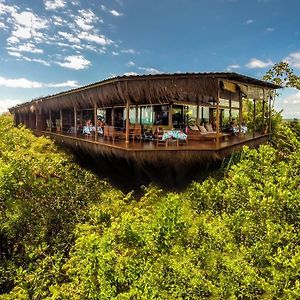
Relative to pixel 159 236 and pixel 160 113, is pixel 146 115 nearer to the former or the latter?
pixel 160 113

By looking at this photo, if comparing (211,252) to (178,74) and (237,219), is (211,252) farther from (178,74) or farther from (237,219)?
(178,74)

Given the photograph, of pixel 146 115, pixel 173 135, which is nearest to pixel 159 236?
pixel 173 135

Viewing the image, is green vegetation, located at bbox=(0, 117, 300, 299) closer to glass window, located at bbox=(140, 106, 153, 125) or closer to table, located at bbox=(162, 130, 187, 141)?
table, located at bbox=(162, 130, 187, 141)

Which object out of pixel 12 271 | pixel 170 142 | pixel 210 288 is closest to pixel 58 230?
pixel 12 271

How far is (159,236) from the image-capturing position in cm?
899

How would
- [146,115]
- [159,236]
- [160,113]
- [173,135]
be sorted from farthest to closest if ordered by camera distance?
[146,115], [160,113], [173,135], [159,236]

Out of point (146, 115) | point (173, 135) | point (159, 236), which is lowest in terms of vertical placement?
point (159, 236)

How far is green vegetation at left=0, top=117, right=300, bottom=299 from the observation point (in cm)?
734

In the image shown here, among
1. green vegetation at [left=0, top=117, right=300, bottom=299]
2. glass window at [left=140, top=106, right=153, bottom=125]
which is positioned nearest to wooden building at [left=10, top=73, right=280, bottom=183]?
glass window at [left=140, top=106, right=153, bottom=125]

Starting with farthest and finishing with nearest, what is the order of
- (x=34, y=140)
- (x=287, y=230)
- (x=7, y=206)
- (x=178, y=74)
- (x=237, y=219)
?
(x=34, y=140)
(x=7, y=206)
(x=178, y=74)
(x=237, y=219)
(x=287, y=230)

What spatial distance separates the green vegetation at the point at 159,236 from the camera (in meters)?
7.34

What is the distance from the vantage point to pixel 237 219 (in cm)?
870

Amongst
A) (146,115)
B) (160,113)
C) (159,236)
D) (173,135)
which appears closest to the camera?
(159,236)

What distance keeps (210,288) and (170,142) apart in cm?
713
